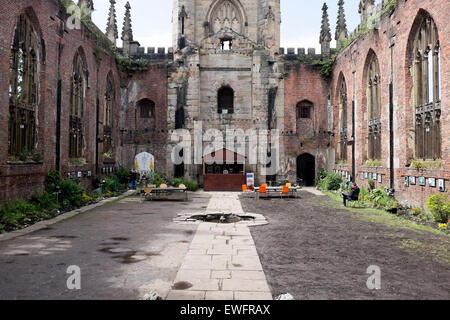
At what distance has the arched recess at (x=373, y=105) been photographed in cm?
1622

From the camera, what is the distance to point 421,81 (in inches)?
498

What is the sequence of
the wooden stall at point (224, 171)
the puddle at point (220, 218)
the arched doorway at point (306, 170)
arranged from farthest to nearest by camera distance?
the arched doorway at point (306, 170) → the wooden stall at point (224, 171) → the puddle at point (220, 218)

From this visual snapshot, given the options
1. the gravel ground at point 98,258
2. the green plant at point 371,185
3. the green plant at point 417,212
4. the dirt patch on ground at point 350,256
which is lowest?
the dirt patch on ground at point 350,256

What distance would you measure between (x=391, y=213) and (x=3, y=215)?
1249 cm

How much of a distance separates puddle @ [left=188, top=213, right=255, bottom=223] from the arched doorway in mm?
14463

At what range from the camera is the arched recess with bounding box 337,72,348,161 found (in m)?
21.0

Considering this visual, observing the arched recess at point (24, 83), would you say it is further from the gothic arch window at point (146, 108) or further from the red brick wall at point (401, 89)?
the red brick wall at point (401, 89)

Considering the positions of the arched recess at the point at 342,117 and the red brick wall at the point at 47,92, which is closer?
the red brick wall at the point at 47,92

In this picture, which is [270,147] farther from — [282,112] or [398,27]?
[398,27]

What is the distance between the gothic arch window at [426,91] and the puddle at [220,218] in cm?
705

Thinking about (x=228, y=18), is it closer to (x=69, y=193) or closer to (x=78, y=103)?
(x=78, y=103)

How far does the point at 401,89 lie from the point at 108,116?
1662cm

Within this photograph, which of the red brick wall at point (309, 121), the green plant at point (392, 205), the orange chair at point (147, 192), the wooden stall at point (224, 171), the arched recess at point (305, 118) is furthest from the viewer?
the arched recess at point (305, 118)

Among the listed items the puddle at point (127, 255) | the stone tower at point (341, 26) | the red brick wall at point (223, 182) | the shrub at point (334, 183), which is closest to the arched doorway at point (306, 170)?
the shrub at point (334, 183)
